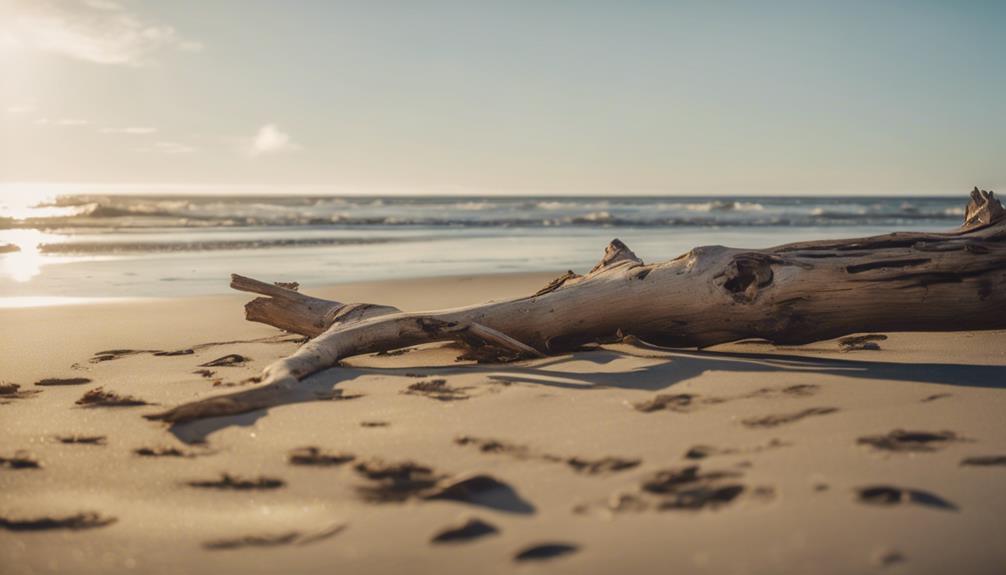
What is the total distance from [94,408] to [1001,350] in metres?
4.84

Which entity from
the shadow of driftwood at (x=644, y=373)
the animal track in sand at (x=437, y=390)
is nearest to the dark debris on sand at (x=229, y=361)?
the shadow of driftwood at (x=644, y=373)

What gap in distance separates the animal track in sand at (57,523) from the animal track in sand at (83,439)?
75 cm

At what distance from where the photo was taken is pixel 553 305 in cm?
472

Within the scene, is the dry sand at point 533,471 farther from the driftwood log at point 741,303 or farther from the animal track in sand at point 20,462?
the driftwood log at point 741,303

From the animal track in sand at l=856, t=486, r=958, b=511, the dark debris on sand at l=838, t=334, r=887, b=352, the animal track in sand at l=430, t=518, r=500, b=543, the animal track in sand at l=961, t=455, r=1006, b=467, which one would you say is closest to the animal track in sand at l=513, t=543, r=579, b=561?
the animal track in sand at l=430, t=518, r=500, b=543

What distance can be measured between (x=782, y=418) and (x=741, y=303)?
53.1 inches

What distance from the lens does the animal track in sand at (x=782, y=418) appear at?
3.01 meters

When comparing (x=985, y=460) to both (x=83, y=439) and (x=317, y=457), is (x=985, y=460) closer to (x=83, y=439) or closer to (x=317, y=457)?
(x=317, y=457)

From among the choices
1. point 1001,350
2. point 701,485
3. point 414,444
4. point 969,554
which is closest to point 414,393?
point 414,444

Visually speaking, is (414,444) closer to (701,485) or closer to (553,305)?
(701,485)

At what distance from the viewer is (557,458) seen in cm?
272

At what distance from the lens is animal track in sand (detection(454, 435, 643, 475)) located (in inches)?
102

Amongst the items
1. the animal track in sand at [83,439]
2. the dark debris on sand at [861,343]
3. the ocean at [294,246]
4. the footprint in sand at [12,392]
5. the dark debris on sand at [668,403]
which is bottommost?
the animal track in sand at [83,439]

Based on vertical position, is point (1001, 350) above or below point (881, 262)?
below
